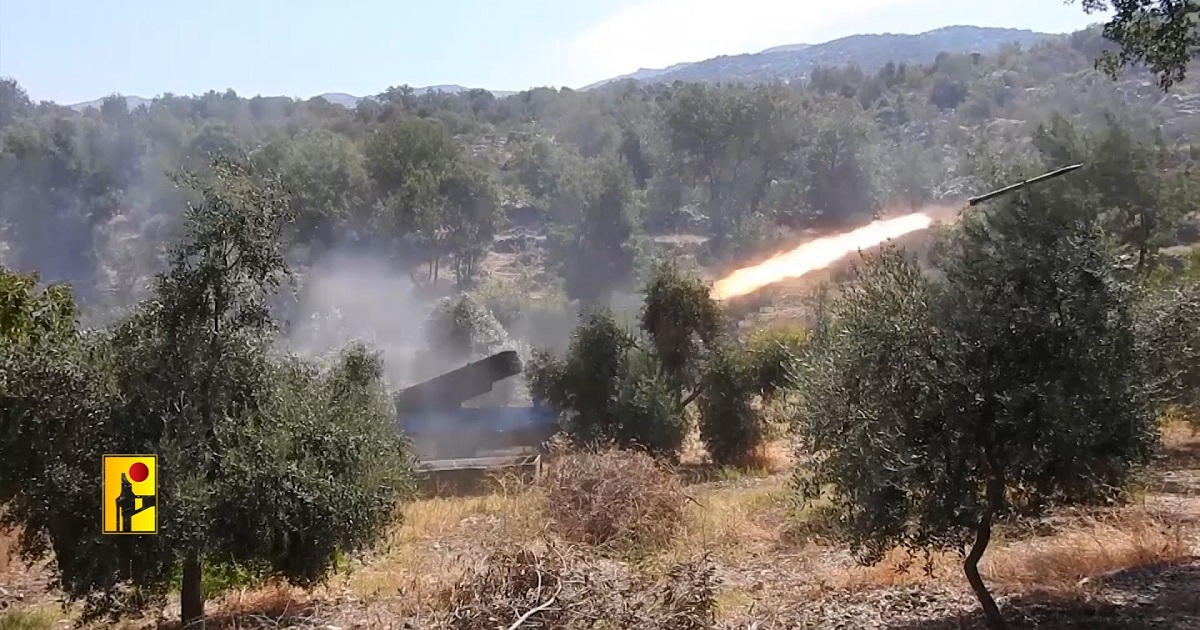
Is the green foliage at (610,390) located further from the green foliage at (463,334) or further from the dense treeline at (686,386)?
the green foliage at (463,334)

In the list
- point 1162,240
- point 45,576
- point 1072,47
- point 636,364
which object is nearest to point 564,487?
point 45,576

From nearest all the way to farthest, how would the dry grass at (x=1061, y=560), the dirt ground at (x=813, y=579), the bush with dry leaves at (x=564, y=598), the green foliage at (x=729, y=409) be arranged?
1. the bush with dry leaves at (x=564, y=598)
2. the dirt ground at (x=813, y=579)
3. the dry grass at (x=1061, y=560)
4. the green foliage at (x=729, y=409)

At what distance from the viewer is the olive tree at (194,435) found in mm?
10594

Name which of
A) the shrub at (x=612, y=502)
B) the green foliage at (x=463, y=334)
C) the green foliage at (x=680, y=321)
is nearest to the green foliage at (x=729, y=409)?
the green foliage at (x=680, y=321)

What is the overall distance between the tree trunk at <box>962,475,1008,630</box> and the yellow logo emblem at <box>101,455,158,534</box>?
814cm

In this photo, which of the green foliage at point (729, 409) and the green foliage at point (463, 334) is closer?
the green foliage at point (729, 409)

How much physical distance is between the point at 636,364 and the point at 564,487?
10740 mm

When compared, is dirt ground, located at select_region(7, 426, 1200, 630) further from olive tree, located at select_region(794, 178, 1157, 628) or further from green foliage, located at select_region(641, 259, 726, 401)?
green foliage, located at select_region(641, 259, 726, 401)

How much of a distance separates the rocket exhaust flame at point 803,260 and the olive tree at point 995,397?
21513 millimetres

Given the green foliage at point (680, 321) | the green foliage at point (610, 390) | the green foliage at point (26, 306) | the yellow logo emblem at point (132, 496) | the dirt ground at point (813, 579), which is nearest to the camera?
the yellow logo emblem at point (132, 496)

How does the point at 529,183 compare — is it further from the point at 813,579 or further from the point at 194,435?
the point at 194,435

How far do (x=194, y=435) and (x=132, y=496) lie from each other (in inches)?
33.4

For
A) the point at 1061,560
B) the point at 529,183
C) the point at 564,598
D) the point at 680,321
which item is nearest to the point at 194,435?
the point at 564,598

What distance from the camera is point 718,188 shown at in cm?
7044
